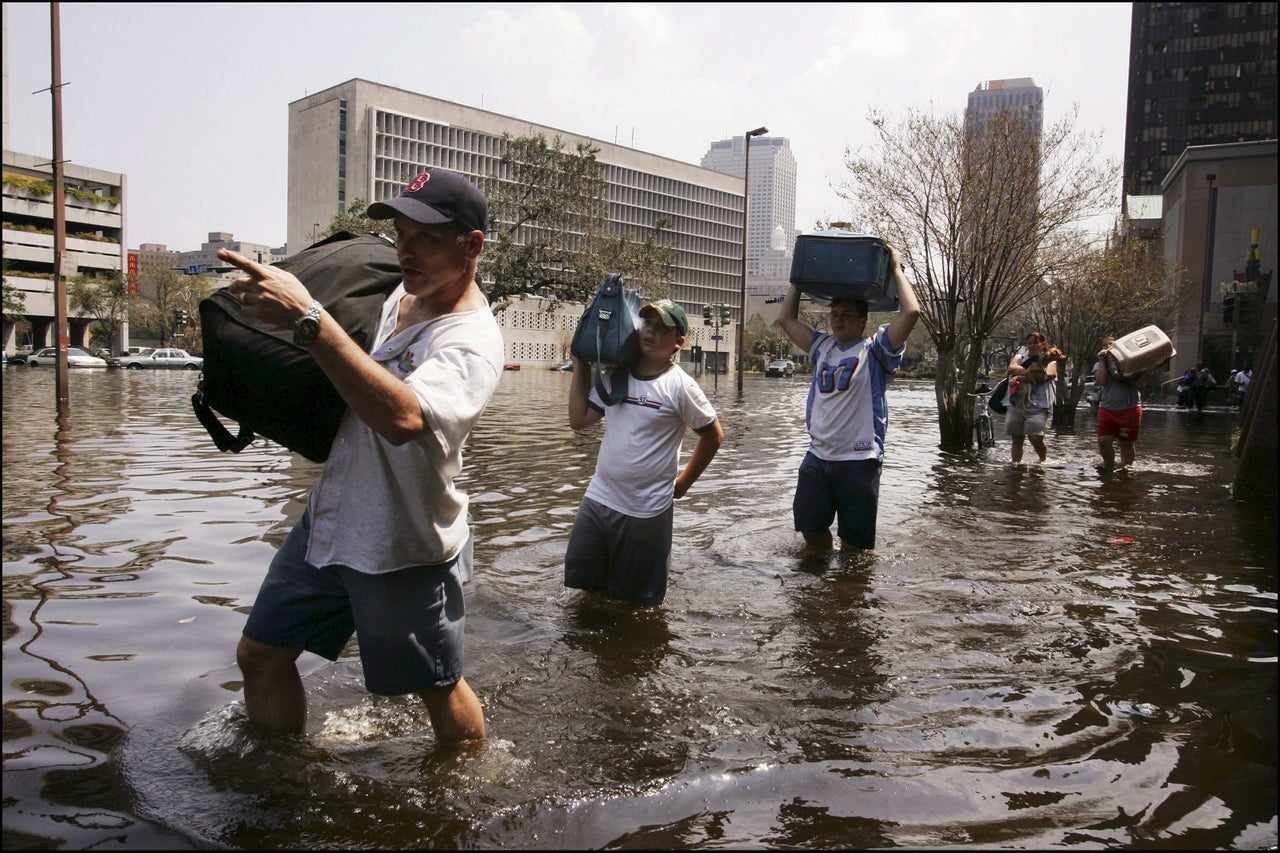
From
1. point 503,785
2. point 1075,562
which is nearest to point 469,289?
point 503,785

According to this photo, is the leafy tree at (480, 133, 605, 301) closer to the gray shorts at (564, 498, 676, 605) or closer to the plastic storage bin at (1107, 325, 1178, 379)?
the plastic storage bin at (1107, 325, 1178, 379)

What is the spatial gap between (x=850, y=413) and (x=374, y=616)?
12.6 ft

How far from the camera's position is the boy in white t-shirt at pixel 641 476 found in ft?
15.8

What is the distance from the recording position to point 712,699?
13.0 feet

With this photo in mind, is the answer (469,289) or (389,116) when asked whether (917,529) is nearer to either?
(469,289)

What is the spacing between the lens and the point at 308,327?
2340 mm

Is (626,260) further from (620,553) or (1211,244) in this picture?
(620,553)

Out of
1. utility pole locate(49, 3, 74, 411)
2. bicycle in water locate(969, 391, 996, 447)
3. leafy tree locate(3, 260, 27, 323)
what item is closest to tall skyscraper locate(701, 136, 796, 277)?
leafy tree locate(3, 260, 27, 323)

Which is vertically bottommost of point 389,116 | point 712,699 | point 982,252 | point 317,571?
point 712,699

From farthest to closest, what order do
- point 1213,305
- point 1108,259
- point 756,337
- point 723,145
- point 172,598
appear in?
point 723,145 → point 756,337 → point 1213,305 → point 1108,259 → point 172,598

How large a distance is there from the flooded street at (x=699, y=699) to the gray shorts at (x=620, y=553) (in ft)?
0.73

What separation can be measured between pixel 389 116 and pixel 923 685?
283ft

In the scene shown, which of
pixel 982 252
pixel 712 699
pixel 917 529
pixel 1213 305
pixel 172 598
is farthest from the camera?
pixel 1213 305

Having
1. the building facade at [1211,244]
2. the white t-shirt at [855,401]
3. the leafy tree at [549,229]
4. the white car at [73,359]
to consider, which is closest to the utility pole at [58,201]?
the leafy tree at [549,229]
